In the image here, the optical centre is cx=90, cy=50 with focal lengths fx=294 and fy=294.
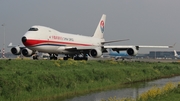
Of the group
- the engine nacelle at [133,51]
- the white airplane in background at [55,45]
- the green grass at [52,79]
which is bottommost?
the green grass at [52,79]

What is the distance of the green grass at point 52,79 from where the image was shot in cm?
2394

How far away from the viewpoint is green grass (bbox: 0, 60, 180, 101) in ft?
78.5

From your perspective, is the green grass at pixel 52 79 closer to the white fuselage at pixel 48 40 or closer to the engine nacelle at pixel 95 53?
the engine nacelle at pixel 95 53

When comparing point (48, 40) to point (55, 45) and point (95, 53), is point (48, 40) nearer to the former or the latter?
point (55, 45)

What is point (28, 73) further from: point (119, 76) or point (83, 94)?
point (119, 76)

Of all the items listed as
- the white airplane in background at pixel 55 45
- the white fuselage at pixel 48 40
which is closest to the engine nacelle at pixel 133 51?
the white airplane in background at pixel 55 45

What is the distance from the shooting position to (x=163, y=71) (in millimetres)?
54438

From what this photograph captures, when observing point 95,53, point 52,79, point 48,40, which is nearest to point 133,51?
point 95,53

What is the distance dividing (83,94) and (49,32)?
2027 centimetres

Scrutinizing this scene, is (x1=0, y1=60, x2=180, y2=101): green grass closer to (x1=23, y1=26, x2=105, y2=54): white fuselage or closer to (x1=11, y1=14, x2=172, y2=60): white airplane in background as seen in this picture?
(x1=11, y1=14, x2=172, y2=60): white airplane in background

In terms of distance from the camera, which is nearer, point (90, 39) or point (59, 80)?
point (59, 80)

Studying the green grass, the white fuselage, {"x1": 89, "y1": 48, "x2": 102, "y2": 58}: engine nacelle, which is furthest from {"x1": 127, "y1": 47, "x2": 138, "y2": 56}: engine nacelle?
the white fuselage

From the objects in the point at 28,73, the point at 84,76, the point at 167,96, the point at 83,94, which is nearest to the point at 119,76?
the point at 84,76

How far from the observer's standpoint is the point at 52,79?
94.1 feet
